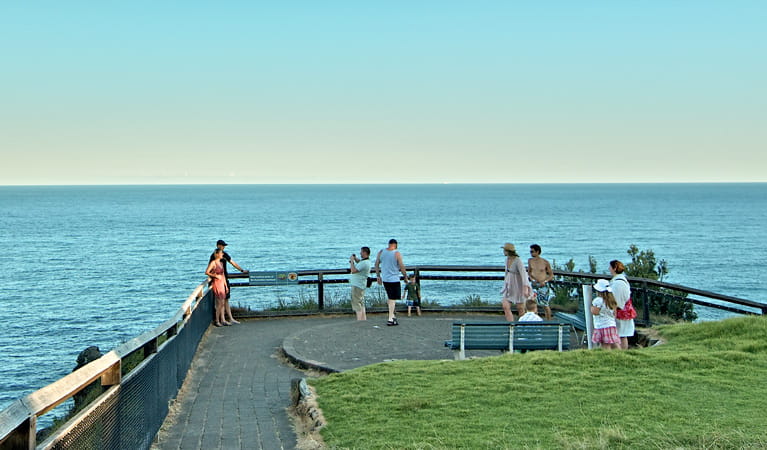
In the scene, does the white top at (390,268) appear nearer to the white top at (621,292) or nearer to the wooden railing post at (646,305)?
the wooden railing post at (646,305)

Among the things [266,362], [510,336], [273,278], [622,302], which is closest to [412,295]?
[273,278]

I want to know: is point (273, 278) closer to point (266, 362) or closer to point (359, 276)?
point (359, 276)

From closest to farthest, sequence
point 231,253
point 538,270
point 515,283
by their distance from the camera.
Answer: point 515,283
point 538,270
point 231,253

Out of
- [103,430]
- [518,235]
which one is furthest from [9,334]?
[518,235]

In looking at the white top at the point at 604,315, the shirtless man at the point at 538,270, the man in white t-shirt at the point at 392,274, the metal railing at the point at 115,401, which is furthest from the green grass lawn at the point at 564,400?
the man in white t-shirt at the point at 392,274

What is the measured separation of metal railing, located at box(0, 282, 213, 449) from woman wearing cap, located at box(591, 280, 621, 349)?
5890mm

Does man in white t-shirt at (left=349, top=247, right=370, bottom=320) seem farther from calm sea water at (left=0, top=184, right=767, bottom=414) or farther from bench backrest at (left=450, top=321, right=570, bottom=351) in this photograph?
calm sea water at (left=0, top=184, right=767, bottom=414)

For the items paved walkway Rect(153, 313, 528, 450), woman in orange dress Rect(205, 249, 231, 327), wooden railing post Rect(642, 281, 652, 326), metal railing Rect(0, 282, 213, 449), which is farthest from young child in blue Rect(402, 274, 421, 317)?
metal railing Rect(0, 282, 213, 449)

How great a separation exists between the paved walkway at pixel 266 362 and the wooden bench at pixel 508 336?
119cm

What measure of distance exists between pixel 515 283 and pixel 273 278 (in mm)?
6120

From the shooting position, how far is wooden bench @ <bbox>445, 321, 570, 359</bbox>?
11.3 meters

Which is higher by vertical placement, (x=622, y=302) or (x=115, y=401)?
(x=115, y=401)

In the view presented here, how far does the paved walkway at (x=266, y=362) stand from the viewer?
27.6 feet

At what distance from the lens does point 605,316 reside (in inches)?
449
